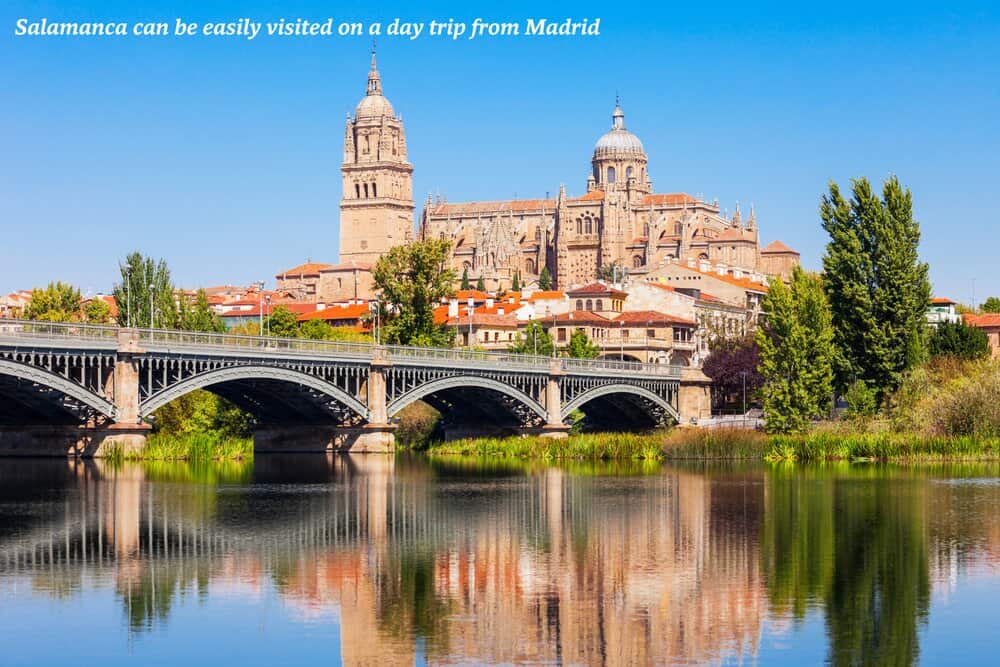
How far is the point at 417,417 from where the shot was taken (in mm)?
93875

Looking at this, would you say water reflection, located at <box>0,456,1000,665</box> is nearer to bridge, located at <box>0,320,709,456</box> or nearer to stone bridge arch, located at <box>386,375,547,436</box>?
bridge, located at <box>0,320,709,456</box>

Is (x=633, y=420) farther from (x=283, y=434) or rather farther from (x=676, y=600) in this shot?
(x=676, y=600)

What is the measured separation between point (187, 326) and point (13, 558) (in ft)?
217

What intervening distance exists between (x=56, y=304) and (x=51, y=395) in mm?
60663

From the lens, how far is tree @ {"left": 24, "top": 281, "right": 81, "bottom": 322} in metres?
122

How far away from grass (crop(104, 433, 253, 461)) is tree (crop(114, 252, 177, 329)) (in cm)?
1929

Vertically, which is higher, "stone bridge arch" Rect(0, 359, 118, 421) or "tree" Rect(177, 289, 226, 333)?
"tree" Rect(177, 289, 226, 333)

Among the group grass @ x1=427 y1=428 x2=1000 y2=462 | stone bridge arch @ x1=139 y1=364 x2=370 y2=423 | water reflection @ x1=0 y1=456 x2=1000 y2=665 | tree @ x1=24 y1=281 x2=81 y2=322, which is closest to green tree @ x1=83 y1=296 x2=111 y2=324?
tree @ x1=24 y1=281 x2=81 y2=322

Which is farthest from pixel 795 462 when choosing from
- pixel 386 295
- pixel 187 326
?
pixel 187 326

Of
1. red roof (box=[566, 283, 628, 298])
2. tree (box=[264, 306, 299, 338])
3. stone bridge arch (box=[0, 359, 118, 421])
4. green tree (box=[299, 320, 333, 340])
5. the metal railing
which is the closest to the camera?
stone bridge arch (box=[0, 359, 118, 421])

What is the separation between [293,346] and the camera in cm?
8119

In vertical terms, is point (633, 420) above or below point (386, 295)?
below

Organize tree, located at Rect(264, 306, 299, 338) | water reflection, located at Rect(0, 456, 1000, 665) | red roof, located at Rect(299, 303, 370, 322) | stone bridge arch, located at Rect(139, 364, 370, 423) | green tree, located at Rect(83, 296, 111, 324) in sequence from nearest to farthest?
water reflection, located at Rect(0, 456, 1000, 665) → stone bridge arch, located at Rect(139, 364, 370, 423) → tree, located at Rect(264, 306, 299, 338) → green tree, located at Rect(83, 296, 111, 324) → red roof, located at Rect(299, 303, 370, 322)

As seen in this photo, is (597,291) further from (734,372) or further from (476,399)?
(476,399)
